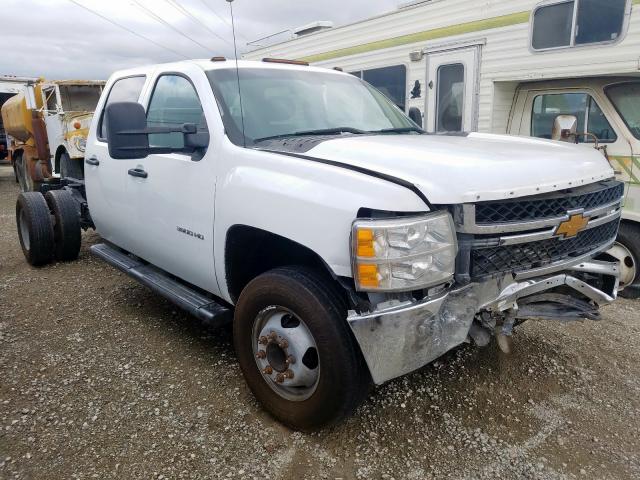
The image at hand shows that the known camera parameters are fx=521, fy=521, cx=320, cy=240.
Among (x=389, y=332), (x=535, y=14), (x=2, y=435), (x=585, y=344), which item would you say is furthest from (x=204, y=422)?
(x=535, y=14)

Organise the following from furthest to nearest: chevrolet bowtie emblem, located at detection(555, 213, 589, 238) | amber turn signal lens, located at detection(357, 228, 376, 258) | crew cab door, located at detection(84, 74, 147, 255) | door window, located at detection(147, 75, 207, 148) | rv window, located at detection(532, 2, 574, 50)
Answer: rv window, located at detection(532, 2, 574, 50), crew cab door, located at detection(84, 74, 147, 255), door window, located at detection(147, 75, 207, 148), chevrolet bowtie emblem, located at detection(555, 213, 589, 238), amber turn signal lens, located at detection(357, 228, 376, 258)

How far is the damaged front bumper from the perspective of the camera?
2234 mm

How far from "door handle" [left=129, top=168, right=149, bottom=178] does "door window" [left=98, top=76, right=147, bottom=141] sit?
2.05 ft

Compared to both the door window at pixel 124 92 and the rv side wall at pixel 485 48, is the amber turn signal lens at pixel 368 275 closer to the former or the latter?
the door window at pixel 124 92

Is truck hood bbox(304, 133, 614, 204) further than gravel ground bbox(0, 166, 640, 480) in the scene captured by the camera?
No

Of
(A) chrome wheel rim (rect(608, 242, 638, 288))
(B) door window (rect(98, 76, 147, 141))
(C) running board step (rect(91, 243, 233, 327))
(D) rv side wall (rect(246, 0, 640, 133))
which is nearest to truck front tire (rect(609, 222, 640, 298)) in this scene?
(A) chrome wheel rim (rect(608, 242, 638, 288))

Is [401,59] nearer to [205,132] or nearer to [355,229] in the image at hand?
[205,132]

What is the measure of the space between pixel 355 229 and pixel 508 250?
2.60ft

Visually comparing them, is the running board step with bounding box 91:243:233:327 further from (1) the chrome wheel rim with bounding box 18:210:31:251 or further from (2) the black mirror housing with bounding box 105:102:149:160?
(1) the chrome wheel rim with bounding box 18:210:31:251

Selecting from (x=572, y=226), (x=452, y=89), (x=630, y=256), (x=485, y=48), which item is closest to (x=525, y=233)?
(x=572, y=226)

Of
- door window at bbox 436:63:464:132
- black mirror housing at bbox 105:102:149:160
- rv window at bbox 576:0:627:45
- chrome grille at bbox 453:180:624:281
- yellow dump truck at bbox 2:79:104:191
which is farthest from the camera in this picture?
yellow dump truck at bbox 2:79:104:191

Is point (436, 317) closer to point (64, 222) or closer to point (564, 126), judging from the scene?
point (564, 126)

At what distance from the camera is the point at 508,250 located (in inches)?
96.5

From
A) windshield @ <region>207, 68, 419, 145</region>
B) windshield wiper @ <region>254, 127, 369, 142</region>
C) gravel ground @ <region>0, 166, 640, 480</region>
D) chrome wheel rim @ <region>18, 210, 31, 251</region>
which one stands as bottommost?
gravel ground @ <region>0, 166, 640, 480</region>
